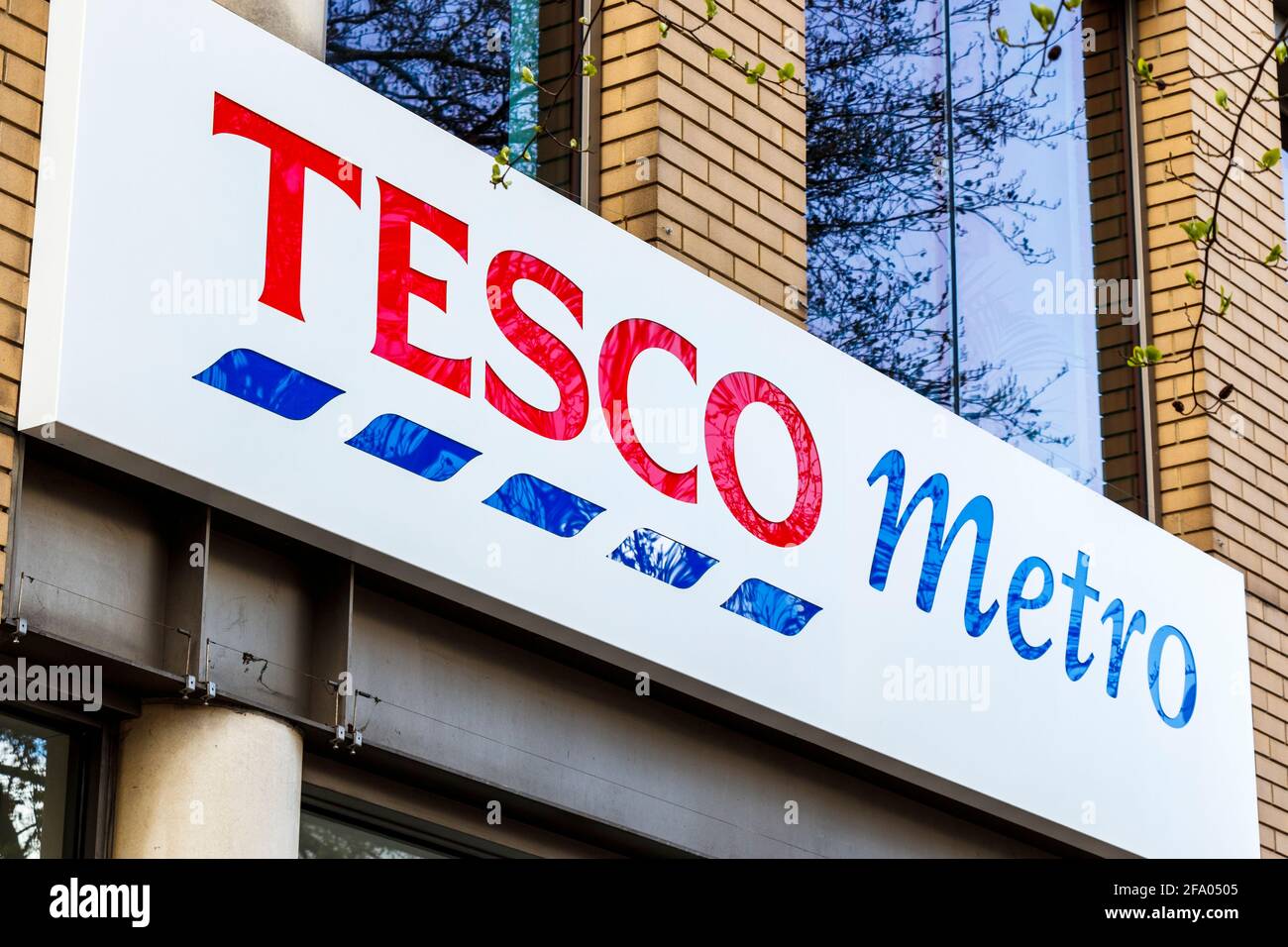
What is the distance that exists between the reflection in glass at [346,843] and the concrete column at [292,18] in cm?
254

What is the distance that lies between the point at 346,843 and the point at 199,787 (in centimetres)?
103

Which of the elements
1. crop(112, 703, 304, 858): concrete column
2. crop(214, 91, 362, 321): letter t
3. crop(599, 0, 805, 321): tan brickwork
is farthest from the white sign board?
crop(112, 703, 304, 858): concrete column

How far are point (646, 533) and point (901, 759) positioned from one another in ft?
5.29

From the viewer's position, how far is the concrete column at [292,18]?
687 cm

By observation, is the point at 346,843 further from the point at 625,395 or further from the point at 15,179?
the point at 15,179

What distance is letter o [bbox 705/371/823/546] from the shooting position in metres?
8.03

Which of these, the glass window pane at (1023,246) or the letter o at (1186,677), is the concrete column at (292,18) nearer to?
the glass window pane at (1023,246)

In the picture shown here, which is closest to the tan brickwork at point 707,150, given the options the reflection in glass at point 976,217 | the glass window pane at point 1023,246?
the reflection in glass at point 976,217

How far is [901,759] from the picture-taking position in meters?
8.47

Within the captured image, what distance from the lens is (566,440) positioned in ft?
24.2

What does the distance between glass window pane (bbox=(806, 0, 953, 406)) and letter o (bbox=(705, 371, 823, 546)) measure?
1.50m
